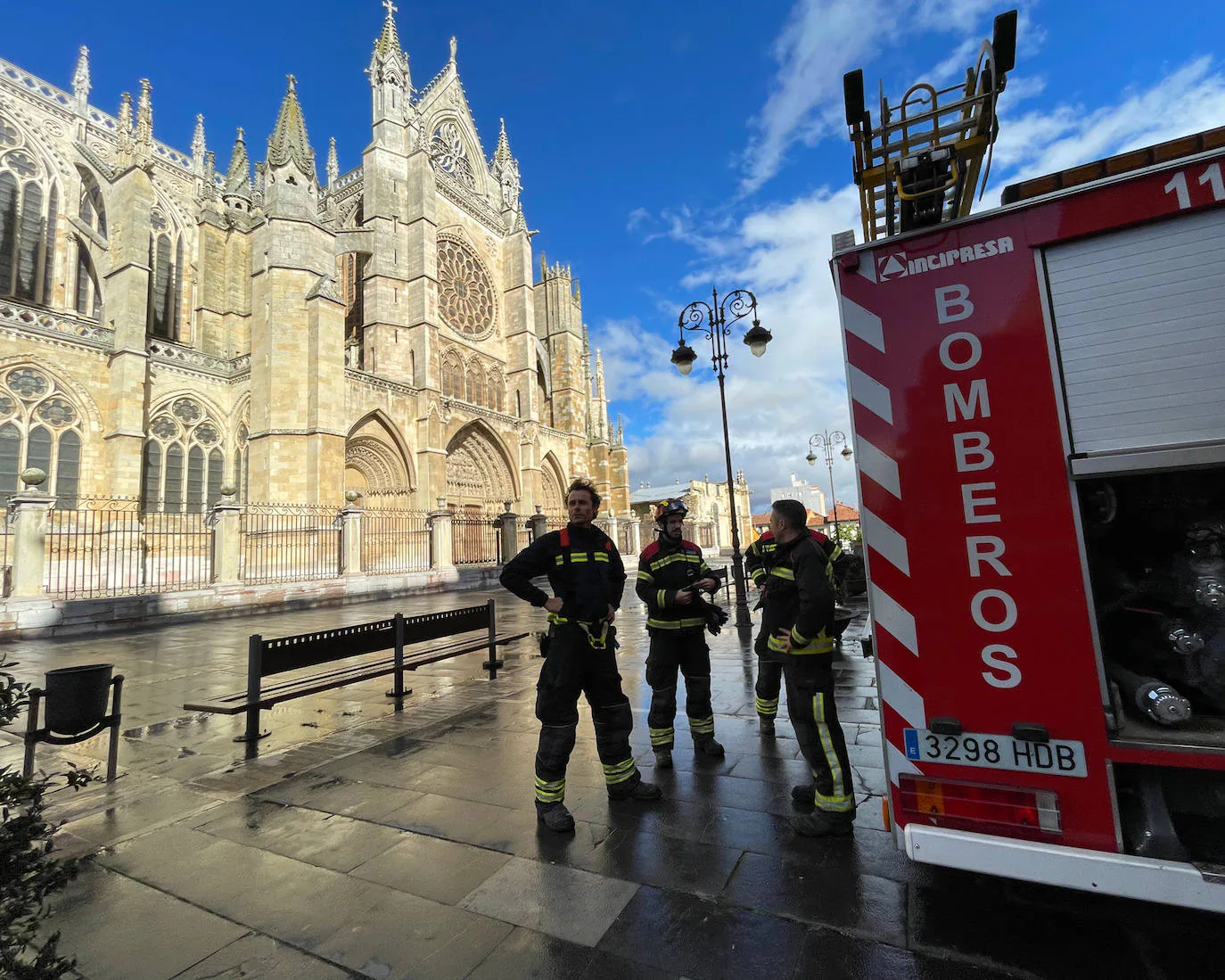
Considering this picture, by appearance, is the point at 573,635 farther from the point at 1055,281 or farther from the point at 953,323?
the point at 1055,281

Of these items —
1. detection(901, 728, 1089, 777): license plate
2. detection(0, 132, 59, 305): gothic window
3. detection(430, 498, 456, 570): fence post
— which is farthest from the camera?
detection(430, 498, 456, 570): fence post

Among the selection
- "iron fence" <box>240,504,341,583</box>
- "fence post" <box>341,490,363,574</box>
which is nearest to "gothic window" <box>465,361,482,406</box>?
"iron fence" <box>240,504,341,583</box>

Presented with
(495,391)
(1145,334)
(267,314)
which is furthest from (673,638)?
(495,391)

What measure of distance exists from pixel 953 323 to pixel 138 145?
2527 centimetres

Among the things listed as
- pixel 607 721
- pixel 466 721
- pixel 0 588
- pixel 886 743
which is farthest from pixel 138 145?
pixel 886 743

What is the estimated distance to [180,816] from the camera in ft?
10.3

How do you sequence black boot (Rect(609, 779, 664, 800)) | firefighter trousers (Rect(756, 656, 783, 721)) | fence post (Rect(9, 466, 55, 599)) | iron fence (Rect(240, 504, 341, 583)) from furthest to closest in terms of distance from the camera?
iron fence (Rect(240, 504, 341, 583)) → fence post (Rect(9, 466, 55, 599)) → firefighter trousers (Rect(756, 656, 783, 721)) → black boot (Rect(609, 779, 664, 800))

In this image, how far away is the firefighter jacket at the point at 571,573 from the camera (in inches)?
124

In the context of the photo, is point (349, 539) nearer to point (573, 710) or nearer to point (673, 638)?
point (673, 638)

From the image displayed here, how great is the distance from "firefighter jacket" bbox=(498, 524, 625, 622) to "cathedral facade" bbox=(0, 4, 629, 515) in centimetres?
1719

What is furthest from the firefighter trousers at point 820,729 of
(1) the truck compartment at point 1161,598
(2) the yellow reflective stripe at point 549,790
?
(2) the yellow reflective stripe at point 549,790

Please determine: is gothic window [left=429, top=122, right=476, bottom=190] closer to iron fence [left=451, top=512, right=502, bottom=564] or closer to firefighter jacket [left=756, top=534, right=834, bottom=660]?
iron fence [left=451, top=512, right=502, bottom=564]

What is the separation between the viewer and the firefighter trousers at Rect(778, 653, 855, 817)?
2.73 m

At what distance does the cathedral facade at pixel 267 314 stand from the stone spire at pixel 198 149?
0.48ft
